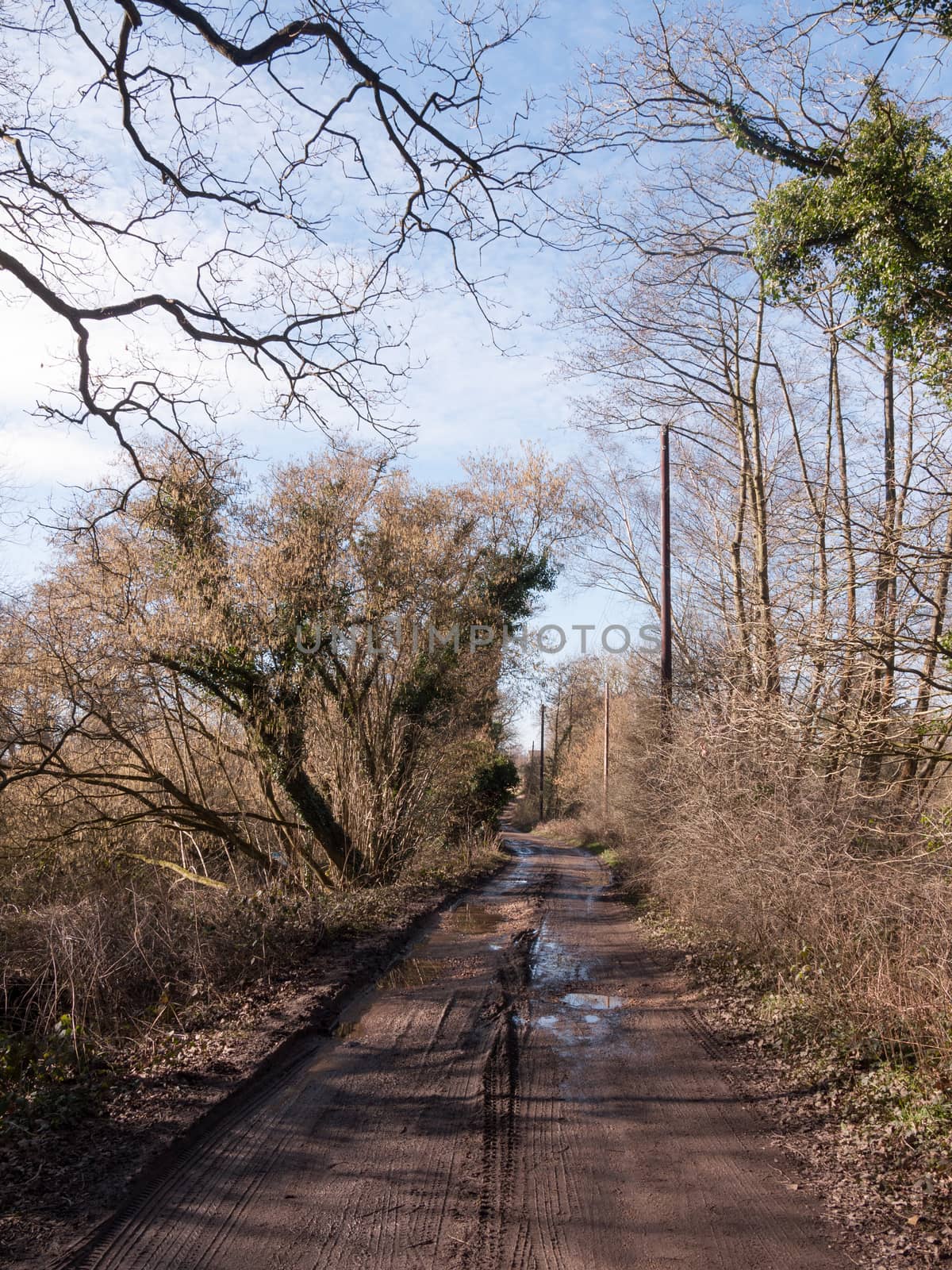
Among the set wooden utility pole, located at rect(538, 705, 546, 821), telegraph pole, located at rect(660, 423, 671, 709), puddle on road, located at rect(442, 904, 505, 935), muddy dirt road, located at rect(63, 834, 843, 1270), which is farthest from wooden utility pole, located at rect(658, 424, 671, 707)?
wooden utility pole, located at rect(538, 705, 546, 821)

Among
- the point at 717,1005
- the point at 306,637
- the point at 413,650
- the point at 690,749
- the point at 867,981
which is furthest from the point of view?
the point at 413,650

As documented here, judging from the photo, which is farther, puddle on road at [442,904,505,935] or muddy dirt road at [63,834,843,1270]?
puddle on road at [442,904,505,935]

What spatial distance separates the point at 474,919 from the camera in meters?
13.9

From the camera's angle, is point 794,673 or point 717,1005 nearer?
Answer: point 717,1005

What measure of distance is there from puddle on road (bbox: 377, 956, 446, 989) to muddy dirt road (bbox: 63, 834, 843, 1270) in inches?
31.0

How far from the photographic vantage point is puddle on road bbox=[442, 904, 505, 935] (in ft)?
42.0

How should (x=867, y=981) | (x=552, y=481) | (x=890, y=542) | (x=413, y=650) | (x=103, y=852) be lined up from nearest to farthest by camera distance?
(x=867, y=981) → (x=890, y=542) → (x=103, y=852) → (x=413, y=650) → (x=552, y=481)

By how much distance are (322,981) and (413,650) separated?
9.12 m

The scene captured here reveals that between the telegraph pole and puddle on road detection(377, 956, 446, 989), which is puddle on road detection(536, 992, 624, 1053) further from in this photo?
the telegraph pole

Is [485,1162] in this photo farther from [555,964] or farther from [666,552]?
[666,552]

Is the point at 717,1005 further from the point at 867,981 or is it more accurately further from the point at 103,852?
the point at 103,852

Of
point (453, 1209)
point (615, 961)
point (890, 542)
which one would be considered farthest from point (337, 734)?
point (453, 1209)

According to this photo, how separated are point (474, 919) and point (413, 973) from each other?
173 inches

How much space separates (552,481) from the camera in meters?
24.1
